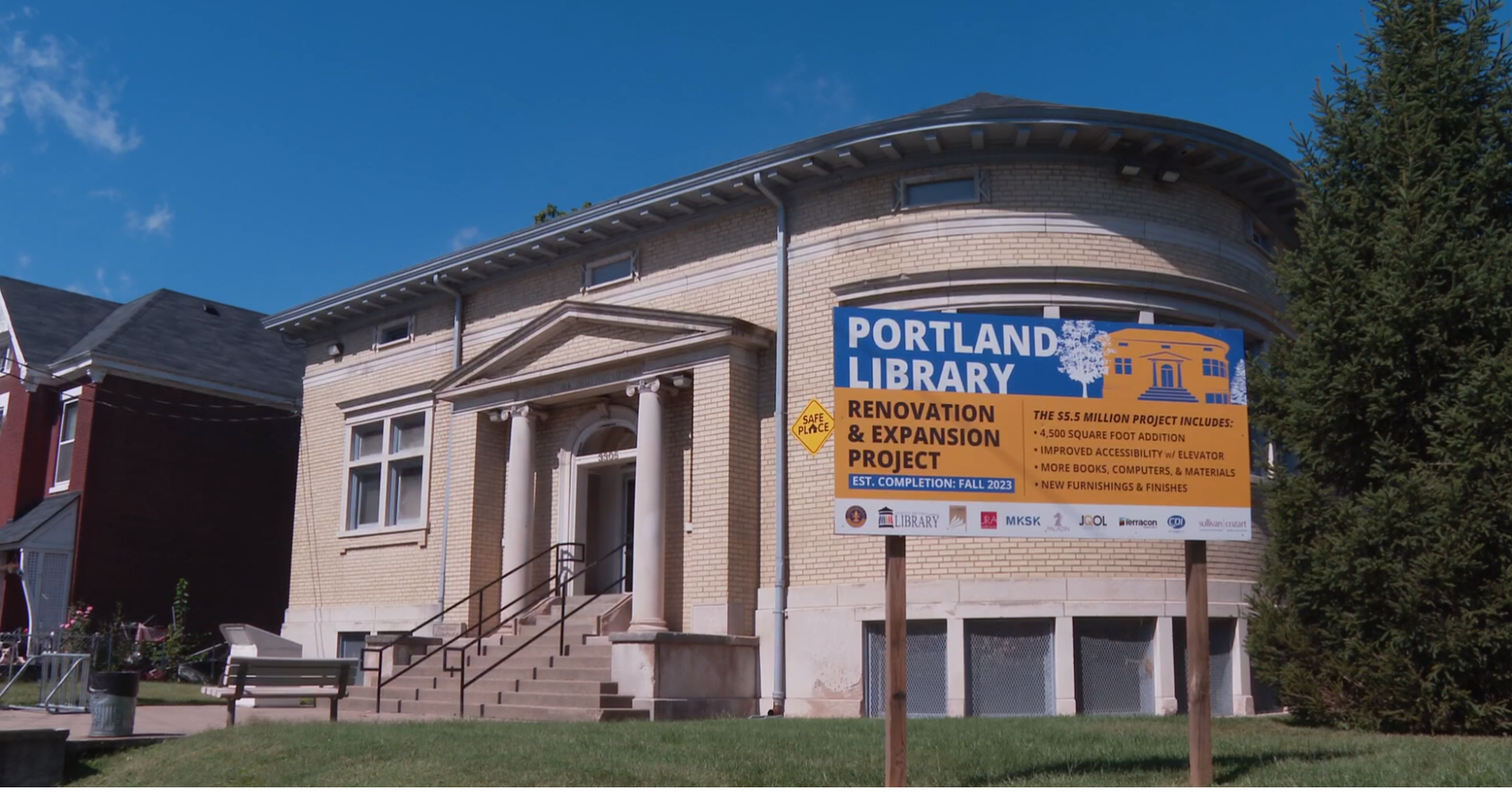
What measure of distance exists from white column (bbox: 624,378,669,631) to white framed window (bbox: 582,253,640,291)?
2.20 meters

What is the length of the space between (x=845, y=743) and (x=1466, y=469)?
5374 mm

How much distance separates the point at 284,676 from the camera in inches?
577

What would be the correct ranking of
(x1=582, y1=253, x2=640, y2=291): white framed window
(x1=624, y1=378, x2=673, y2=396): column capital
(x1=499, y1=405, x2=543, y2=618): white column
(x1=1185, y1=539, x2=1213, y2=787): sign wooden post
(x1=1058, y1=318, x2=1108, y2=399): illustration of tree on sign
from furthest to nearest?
(x1=582, y1=253, x2=640, y2=291): white framed window
(x1=499, y1=405, x2=543, y2=618): white column
(x1=624, y1=378, x2=673, y2=396): column capital
(x1=1058, y1=318, x2=1108, y2=399): illustration of tree on sign
(x1=1185, y1=539, x2=1213, y2=787): sign wooden post

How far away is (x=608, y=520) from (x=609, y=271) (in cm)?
373

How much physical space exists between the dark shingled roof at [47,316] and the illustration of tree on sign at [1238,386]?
26399mm

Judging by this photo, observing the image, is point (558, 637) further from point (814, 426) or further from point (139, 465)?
point (139, 465)

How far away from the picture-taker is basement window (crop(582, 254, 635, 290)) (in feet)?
64.3

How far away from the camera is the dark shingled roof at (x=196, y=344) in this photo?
91.9 feet

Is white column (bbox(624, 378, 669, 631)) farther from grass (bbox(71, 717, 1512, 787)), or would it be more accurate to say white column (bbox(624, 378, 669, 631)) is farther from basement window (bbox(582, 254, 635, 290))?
grass (bbox(71, 717, 1512, 787))

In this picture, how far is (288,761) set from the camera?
1035 cm

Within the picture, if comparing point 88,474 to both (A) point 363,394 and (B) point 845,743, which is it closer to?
(A) point 363,394

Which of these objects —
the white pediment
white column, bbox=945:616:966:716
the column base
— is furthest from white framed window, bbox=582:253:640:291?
white column, bbox=945:616:966:716

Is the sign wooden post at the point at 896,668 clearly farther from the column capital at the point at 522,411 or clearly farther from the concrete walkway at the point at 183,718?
the column capital at the point at 522,411

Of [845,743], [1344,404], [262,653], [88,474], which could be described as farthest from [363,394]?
[1344,404]
